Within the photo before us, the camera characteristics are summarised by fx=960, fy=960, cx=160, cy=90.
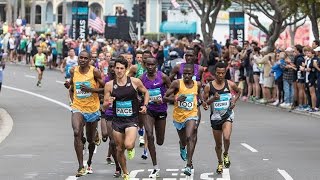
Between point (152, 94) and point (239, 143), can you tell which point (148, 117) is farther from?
point (239, 143)

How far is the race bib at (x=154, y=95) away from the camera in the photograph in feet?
50.1

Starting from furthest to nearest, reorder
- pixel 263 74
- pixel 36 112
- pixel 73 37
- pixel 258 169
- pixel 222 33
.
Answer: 1. pixel 222 33
2. pixel 73 37
3. pixel 263 74
4. pixel 36 112
5. pixel 258 169

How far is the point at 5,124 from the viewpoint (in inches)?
913

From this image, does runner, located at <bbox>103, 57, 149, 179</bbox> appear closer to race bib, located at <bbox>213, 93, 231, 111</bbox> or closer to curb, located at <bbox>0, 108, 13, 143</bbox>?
race bib, located at <bbox>213, 93, 231, 111</bbox>

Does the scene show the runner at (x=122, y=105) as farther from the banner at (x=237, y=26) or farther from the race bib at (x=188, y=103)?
the banner at (x=237, y=26)

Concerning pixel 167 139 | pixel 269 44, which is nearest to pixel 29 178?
pixel 167 139

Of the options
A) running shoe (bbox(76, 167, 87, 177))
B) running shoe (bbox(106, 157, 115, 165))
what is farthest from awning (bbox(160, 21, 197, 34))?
running shoe (bbox(76, 167, 87, 177))

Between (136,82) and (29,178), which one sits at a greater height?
(136,82)

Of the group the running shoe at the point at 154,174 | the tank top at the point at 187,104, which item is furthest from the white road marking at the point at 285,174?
the running shoe at the point at 154,174

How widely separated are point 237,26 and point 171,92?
84.5 ft

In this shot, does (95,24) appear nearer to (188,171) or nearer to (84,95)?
(84,95)

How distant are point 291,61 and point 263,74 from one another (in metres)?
2.37

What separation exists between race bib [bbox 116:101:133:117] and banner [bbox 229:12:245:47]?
25.9 meters

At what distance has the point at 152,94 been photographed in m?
15.3
